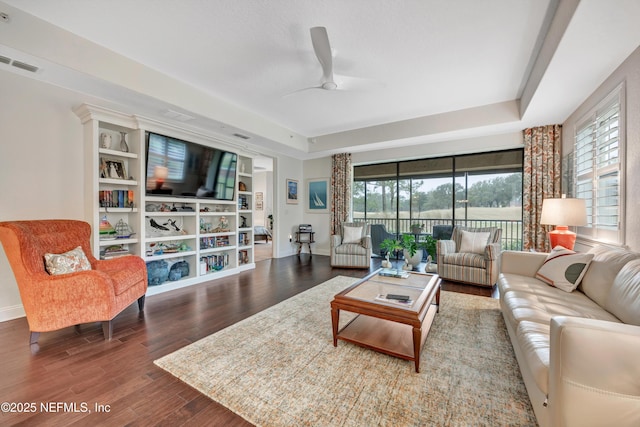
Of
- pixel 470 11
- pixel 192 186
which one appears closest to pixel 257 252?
pixel 192 186

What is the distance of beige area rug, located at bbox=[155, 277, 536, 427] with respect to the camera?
1478 millimetres

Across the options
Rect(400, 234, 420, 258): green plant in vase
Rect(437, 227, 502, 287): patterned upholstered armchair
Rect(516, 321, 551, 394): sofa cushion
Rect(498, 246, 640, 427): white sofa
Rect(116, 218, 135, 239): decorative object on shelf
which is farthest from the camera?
Rect(400, 234, 420, 258): green plant in vase

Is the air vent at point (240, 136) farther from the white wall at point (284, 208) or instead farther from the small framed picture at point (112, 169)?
the small framed picture at point (112, 169)

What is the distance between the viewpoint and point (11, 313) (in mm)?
2781

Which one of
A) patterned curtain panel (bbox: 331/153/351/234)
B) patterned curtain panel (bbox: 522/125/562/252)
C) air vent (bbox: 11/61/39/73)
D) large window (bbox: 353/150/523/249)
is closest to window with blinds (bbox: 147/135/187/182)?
air vent (bbox: 11/61/39/73)

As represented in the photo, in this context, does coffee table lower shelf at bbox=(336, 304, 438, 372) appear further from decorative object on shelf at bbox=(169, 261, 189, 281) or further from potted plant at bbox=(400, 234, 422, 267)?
decorative object on shelf at bbox=(169, 261, 189, 281)

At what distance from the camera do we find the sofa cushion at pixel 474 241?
4191mm

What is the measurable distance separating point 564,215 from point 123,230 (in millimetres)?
5555

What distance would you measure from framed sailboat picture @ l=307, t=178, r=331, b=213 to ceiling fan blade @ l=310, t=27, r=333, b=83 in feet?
13.0

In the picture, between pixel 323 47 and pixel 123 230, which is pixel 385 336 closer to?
pixel 323 47

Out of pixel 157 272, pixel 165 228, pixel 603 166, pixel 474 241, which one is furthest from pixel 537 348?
pixel 165 228

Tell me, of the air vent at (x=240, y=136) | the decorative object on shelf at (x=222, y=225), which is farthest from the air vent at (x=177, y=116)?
the decorative object on shelf at (x=222, y=225)

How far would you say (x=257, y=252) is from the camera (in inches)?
292

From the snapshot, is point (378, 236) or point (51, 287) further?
point (378, 236)
